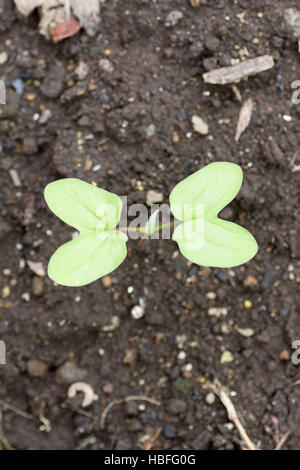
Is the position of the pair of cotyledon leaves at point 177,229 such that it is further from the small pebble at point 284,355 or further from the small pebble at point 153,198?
the small pebble at point 284,355

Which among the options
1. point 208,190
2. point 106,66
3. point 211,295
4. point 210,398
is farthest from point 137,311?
point 106,66

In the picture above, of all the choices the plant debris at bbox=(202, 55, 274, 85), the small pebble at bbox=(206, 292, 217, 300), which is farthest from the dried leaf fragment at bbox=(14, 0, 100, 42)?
the small pebble at bbox=(206, 292, 217, 300)

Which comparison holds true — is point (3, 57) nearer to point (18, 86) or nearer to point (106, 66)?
point (18, 86)

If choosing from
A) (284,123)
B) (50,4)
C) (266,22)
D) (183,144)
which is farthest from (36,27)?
(284,123)

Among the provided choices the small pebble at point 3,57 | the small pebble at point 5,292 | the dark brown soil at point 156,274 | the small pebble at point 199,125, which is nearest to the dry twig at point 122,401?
the dark brown soil at point 156,274

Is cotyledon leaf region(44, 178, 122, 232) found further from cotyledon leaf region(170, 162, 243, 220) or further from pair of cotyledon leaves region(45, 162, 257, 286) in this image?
cotyledon leaf region(170, 162, 243, 220)

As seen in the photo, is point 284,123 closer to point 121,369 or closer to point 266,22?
point 266,22
